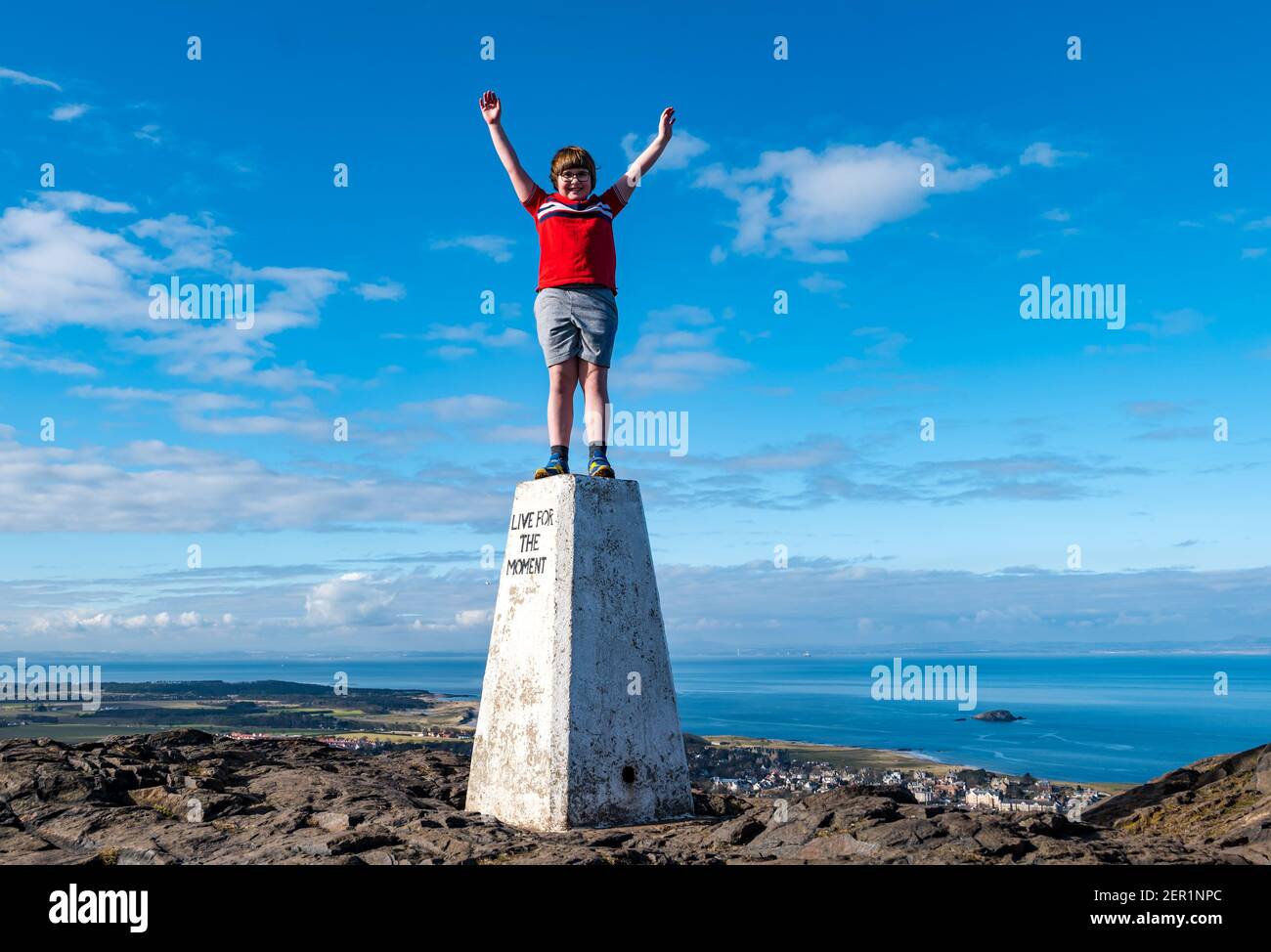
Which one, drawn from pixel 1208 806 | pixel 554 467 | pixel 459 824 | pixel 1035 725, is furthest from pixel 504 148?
pixel 1035 725

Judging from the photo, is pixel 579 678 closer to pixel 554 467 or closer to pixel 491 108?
pixel 554 467

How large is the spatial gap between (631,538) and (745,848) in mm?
3216

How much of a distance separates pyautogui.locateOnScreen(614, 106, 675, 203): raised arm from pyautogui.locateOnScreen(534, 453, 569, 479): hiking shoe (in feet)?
9.34

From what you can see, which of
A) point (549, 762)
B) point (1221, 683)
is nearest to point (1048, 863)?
point (549, 762)

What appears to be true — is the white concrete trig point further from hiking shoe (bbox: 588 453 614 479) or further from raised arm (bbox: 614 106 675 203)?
raised arm (bbox: 614 106 675 203)

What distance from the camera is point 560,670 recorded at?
29.8 ft

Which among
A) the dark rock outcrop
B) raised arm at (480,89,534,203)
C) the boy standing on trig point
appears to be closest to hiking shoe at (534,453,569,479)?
the boy standing on trig point

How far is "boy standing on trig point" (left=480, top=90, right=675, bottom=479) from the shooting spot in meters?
10.0

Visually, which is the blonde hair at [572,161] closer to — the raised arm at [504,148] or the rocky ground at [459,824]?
the raised arm at [504,148]

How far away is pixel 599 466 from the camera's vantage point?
995cm

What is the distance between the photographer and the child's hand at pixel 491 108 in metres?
10.0

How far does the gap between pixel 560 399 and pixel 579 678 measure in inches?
117
